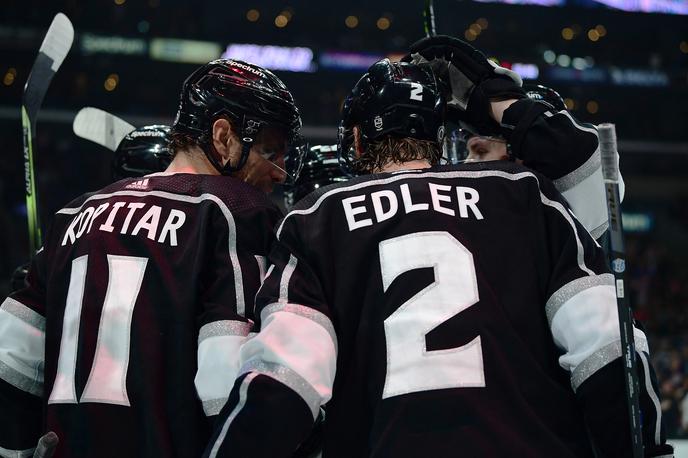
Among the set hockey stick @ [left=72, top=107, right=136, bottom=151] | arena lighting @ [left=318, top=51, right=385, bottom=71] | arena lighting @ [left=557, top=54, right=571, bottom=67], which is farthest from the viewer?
arena lighting @ [left=557, top=54, right=571, bottom=67]

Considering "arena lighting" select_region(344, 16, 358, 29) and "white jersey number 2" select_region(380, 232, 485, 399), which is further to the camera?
"arena lighting" select_region(344, 16, 358, 29)

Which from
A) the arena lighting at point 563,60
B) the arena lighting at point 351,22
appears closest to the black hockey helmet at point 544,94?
the arena lighting at point 351,22

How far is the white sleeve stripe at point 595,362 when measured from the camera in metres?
1.50

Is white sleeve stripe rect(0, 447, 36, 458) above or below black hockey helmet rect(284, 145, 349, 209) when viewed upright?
below

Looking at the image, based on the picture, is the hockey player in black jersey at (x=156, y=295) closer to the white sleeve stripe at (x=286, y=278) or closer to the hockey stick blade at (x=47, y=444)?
the hockey stick blade at (x=47, y=444)

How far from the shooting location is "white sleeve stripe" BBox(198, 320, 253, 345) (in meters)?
1.67

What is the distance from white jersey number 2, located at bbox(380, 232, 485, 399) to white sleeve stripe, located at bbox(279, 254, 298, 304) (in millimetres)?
167

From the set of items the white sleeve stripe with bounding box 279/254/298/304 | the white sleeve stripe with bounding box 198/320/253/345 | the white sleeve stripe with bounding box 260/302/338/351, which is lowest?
the white sleeve stripe with bounding box 198/320/253/345

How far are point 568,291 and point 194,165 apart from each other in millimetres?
895

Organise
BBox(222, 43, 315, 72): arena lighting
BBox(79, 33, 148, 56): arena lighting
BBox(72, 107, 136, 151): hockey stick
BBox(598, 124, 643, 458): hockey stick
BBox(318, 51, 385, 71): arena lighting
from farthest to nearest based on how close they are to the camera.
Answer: BBox(318, 51, 385, 71): arena lighting < BBox(222, 43, 315, 72): arena lighting < BBox(79, 33, 148, 56): arena lighting < BBox(72, 107, 136, 151): hockey stick < BBox(598, 124, 643, 458): hockey stick

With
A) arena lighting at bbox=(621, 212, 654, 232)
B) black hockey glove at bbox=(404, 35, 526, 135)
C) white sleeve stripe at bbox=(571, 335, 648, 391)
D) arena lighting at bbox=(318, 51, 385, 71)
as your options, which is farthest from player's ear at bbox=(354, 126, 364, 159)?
arena lighting at bbox=(318, 51, 385, 71)

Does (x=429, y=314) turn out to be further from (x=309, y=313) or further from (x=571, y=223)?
(x=571, y=223)

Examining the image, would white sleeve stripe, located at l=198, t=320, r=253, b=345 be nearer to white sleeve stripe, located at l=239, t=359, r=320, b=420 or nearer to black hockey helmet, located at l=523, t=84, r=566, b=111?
white sleeve stripe, located at l=239, t=359, r=320, b=420

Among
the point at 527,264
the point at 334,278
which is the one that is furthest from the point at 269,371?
the point at 527,264
